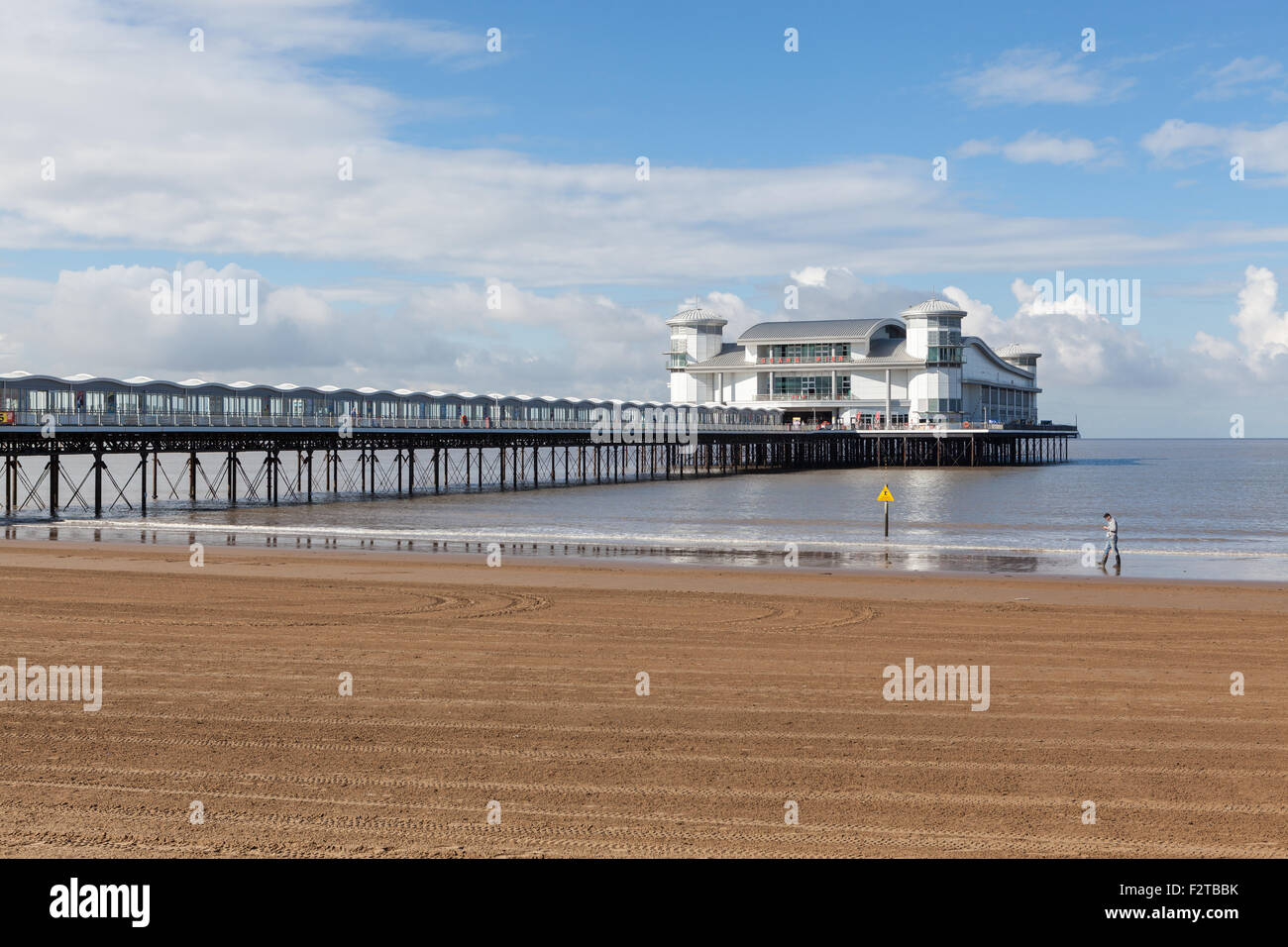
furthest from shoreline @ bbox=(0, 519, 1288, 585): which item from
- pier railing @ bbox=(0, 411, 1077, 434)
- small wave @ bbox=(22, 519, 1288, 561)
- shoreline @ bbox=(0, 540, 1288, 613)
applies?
pier railing @ bbox=(0, 411, 1077, 434)

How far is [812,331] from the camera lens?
10306 cm

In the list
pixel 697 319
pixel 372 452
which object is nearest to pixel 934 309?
pixel 697 319

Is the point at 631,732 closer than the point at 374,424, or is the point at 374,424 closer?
the point at 631,732

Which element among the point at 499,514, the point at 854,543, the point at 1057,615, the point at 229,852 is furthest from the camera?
the point at 499,514

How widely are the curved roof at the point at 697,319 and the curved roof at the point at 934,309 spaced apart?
19.0 meters

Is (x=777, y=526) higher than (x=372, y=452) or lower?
lower

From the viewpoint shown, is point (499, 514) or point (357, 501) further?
point (357, 501)

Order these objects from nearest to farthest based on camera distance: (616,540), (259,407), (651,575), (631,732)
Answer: (631,732) → (651,575) → (616,540) → (259,407)

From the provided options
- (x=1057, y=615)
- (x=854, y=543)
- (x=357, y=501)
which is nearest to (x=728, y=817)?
(x=1057, y=615)

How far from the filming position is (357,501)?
175 feet

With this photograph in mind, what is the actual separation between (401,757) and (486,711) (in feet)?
5.48

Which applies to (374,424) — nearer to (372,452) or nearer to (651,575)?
(372,452)

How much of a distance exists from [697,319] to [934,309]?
77.3ft

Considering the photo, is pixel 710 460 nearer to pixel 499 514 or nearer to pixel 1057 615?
pixel 499 514
